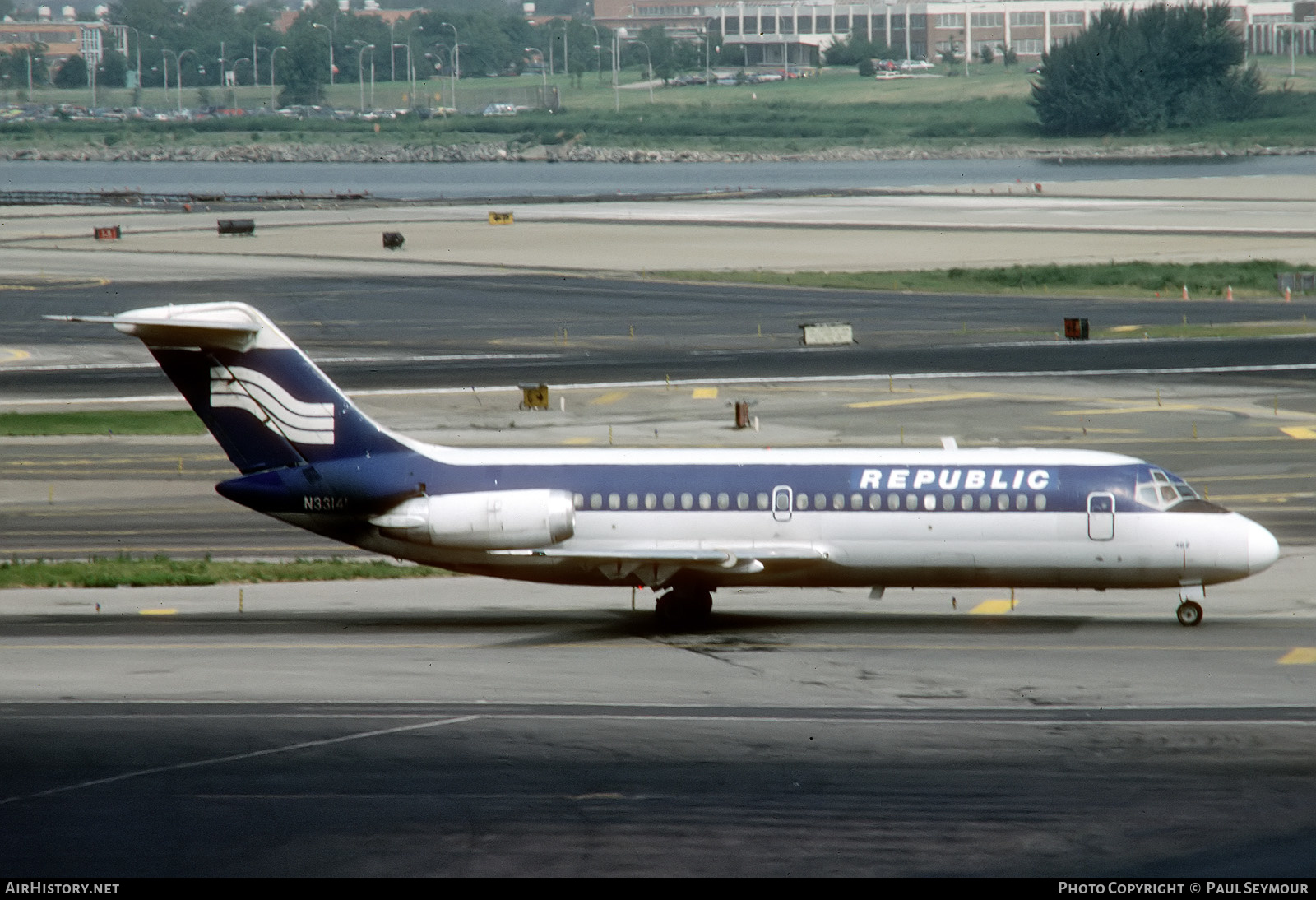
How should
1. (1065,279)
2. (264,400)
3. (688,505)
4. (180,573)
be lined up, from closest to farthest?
(688,505), (264,400), (180,573), (1065,279)

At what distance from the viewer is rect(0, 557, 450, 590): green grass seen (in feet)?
129

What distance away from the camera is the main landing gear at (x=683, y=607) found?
34156 mm

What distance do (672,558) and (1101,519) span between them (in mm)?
8462

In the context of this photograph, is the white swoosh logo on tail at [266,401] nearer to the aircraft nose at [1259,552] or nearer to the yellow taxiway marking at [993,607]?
the yellow taxiway marking at [993,607]

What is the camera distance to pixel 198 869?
1975cm

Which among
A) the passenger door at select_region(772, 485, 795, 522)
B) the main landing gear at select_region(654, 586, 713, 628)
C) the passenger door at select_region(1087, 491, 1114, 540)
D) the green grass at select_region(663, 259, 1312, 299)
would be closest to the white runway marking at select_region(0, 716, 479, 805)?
the main landing gear at select_region(654, 586, 713, 628)

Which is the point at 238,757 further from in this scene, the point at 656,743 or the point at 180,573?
the point at 180,573

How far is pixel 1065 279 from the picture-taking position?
109000mm

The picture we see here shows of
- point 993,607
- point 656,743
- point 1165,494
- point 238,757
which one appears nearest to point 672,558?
point 656,743

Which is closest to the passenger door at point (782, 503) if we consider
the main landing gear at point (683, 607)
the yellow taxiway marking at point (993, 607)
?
the main landing gear at point (683, 607)

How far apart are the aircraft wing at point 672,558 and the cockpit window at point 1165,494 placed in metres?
6.44

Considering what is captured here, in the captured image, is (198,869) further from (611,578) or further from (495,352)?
(495,352)
